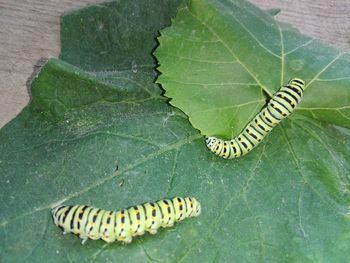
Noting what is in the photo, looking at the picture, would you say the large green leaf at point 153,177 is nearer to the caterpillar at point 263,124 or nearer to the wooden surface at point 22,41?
the caterpillar at point 263,124

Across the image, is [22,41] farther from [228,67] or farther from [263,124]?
[263,124]

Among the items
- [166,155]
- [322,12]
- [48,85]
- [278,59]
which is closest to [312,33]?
[322,12]

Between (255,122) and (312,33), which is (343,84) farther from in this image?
(312,33)

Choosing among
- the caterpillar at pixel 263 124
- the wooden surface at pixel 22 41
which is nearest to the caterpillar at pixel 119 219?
the caterpillar at pixel 263 124

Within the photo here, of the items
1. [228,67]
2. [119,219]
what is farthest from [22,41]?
[119,219]

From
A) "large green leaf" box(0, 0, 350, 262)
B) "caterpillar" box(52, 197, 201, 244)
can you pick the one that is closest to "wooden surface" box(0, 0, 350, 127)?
"large green leaf" box(0, 0, 350, 262)
